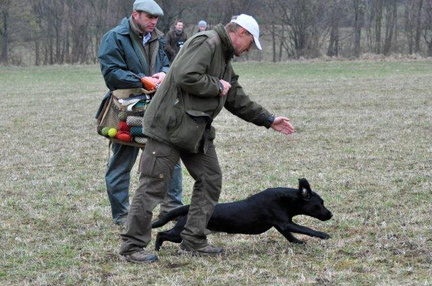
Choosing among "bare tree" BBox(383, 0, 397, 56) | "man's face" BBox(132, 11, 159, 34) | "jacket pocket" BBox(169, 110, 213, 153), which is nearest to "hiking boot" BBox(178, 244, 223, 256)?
"jacket pocket" BBox(169, 110, 213, 153)

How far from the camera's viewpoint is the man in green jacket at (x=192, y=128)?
16.2 ft

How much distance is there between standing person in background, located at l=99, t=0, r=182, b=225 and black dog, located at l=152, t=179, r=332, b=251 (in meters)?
1.07

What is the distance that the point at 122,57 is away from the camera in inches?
244

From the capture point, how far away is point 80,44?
42906 mm

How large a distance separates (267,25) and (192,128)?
37.5 meters

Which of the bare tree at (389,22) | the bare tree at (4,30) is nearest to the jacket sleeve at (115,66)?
the bare tree at (389,22)

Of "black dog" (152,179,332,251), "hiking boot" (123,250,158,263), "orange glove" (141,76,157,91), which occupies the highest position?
"orange glove" (141,76,157,91)

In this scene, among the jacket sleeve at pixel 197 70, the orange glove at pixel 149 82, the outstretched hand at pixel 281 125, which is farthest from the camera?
the orange glove at pixel 149 82

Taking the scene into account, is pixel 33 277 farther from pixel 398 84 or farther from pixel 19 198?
pixel 398 84

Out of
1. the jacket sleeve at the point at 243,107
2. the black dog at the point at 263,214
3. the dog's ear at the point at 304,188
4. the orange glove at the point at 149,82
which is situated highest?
the orange glove at the point at 149,82

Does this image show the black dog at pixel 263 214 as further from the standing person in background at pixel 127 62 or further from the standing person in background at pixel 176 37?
the standing person in background at pixel 176 37

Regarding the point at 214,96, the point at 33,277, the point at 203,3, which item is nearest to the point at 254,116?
the point at 214,96

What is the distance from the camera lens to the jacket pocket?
16.4 feet

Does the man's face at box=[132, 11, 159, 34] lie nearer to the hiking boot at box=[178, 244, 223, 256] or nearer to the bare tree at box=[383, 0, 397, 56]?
the hiking boot at box=[178, 244, 223, 256]
